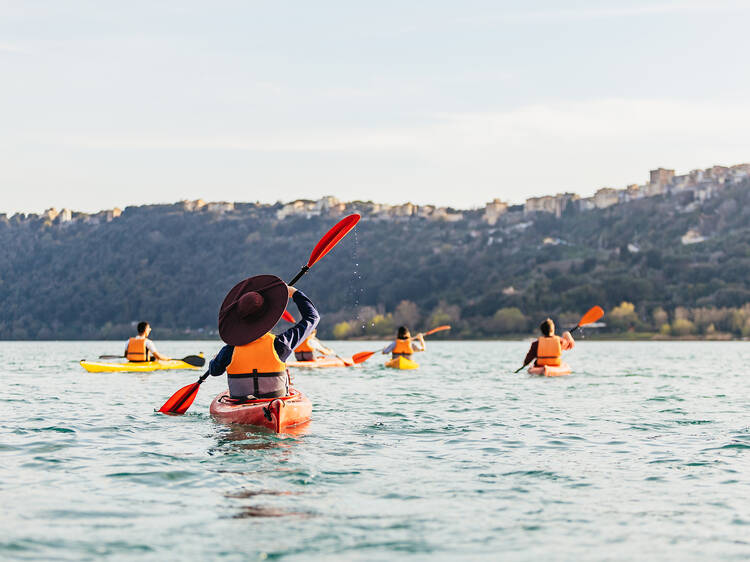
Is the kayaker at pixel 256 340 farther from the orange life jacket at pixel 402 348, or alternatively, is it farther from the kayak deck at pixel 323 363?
the orange life jacket at pixel 402 348

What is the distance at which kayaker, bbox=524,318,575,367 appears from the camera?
26.3 metres

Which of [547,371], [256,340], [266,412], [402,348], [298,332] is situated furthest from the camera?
[402,348]

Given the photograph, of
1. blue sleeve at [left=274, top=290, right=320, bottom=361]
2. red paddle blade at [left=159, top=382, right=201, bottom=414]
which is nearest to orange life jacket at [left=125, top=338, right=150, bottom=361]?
red paddle blade at [left=159, top=382, right=201, bottom=414]

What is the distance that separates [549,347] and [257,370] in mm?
15188

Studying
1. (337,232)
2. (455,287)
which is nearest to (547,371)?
(337,232)

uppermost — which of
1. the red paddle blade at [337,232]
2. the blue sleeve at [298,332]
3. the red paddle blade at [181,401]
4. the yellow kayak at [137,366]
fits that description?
the red paddle blade at [337,232]

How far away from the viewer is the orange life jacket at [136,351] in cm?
2850

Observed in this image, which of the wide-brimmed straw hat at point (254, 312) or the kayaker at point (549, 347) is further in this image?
the kayaker at point (549, 347)

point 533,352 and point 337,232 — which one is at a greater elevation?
point 337,232

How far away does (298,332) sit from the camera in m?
13.1

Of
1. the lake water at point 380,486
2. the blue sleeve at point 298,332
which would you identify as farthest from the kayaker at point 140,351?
the blue sleeve at point 298,332

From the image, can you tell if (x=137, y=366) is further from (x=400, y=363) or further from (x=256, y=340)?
(x=256, y=340)

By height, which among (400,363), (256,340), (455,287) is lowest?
(400,363)

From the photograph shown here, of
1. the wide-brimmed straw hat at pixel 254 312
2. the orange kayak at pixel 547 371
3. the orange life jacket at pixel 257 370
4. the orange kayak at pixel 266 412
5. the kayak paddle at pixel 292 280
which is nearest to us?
the orange kayak at pixel 266 412
